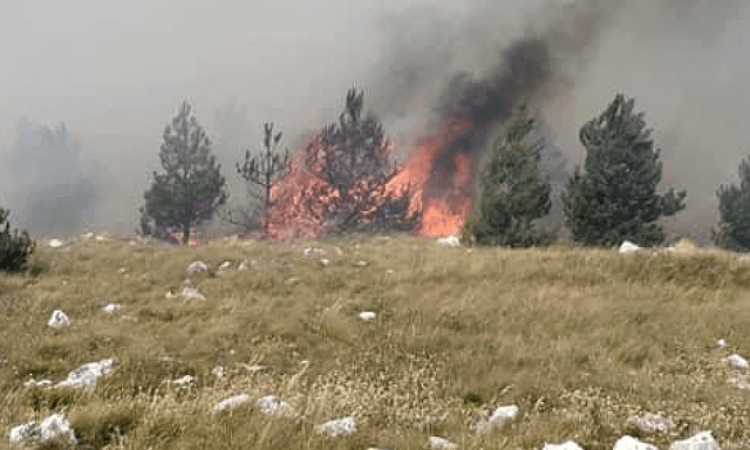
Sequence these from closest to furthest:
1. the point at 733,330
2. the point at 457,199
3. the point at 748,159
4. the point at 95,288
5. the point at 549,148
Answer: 1. the point at 733,330
2. the point at 95,288
3. the point at 748,159
4. the point at 549,148
5. the point at 457,199

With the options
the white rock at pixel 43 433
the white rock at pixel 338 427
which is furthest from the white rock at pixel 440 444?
the white rock at pixel 43 433

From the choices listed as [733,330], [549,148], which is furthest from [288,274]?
[549,148]

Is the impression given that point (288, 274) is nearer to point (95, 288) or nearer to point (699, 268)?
point (95, 288)

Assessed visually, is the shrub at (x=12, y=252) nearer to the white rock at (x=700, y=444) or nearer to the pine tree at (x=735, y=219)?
the white rock at (x=700, y=444)

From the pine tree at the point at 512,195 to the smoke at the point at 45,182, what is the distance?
68.1 metres

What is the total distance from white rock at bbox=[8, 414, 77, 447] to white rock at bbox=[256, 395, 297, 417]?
1.27 m

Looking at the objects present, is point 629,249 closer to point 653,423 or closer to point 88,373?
point 653,423

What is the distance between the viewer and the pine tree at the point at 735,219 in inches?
1049

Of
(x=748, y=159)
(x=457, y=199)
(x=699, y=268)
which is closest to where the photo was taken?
(x=699, y=268)

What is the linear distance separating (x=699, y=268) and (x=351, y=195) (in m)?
26.2

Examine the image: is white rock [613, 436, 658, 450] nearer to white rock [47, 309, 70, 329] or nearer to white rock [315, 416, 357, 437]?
white rock [315, 416, 357, 437]

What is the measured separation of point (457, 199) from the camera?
57062 mm

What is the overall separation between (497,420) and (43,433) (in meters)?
3.37

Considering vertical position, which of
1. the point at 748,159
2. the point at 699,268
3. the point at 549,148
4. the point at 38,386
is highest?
the point at 549,148
